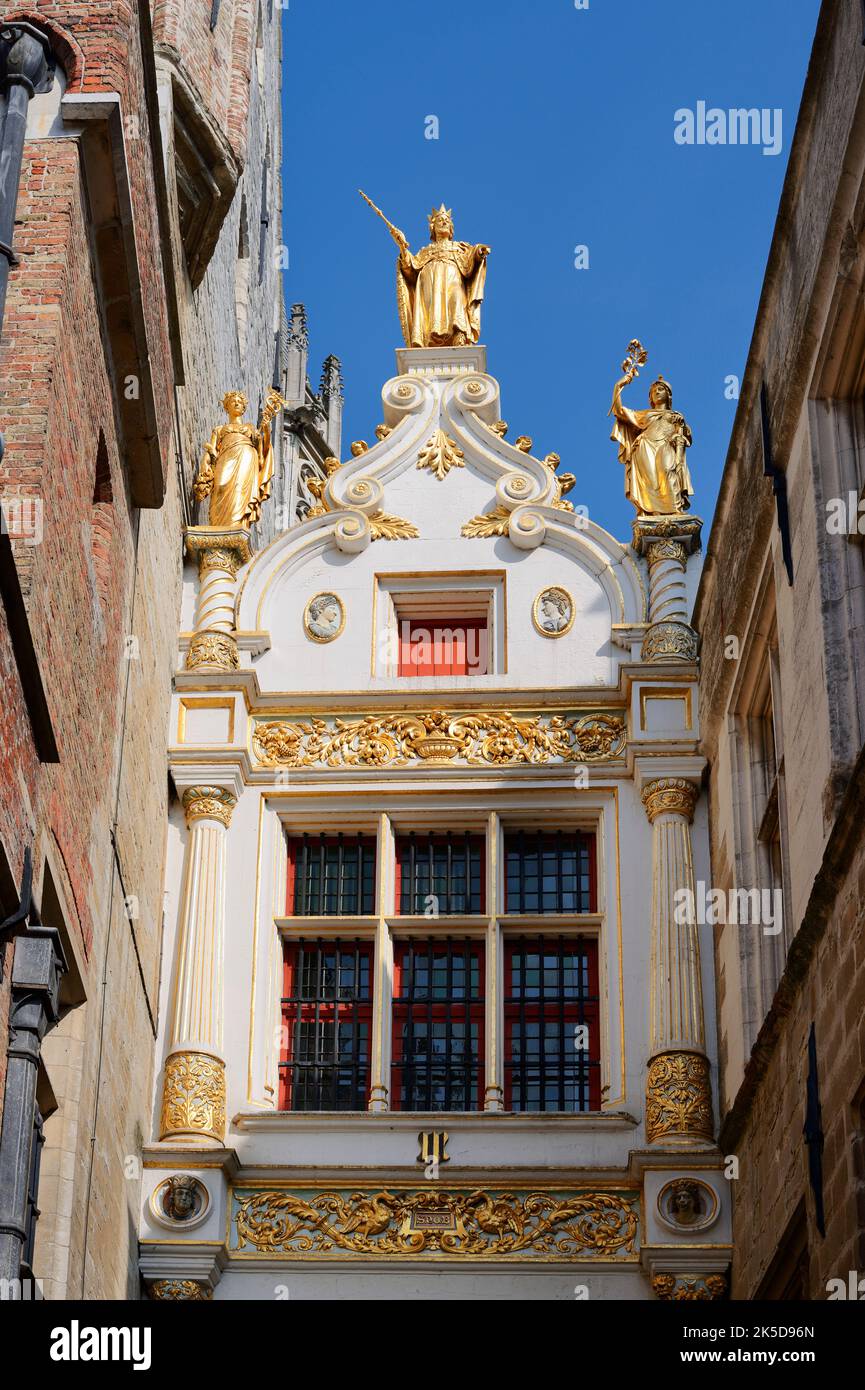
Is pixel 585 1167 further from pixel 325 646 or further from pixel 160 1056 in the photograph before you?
pixel 325 646

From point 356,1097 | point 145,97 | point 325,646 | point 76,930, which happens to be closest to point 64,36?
point 145,97

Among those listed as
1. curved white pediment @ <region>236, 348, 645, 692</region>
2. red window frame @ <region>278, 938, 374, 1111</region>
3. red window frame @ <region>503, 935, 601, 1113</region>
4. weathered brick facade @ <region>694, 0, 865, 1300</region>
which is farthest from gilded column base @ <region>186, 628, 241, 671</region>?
weathered brick facade @ <region>694, 0, 865, 1300</region>

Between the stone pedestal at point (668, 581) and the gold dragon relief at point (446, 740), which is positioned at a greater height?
the stone pedestal at point (668, 581)

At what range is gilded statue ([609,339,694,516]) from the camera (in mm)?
17234

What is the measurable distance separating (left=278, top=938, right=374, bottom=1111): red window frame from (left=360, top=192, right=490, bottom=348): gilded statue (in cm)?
526

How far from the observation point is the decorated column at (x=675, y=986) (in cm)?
1480

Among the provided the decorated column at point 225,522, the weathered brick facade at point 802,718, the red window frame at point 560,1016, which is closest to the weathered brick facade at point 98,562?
the decorated column at point 225,522

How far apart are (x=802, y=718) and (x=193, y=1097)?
507cm

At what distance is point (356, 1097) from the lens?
1560 centimetres

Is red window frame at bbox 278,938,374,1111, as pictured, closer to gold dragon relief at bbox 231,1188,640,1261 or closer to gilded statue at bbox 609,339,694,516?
gold dragon relief at bbox 231,1188,640,1261

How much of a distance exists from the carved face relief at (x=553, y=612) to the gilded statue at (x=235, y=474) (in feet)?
7.32

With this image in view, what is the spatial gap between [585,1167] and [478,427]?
19.9 ft

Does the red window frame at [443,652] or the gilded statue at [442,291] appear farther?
the gilded statue at [442,291]

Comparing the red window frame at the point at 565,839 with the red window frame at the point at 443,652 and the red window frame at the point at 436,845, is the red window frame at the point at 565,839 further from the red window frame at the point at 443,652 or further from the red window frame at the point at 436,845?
the red window frame at the point at 443,652
